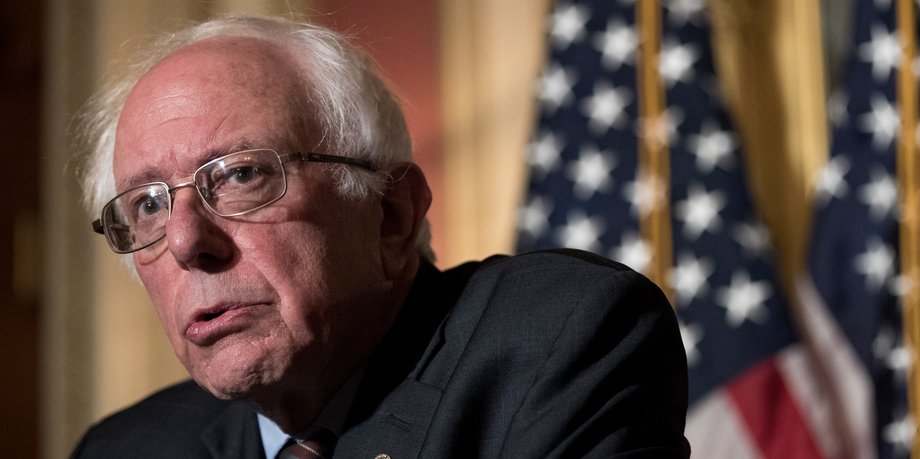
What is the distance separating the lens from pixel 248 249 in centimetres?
170

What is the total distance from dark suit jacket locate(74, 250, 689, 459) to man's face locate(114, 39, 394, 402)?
14cm

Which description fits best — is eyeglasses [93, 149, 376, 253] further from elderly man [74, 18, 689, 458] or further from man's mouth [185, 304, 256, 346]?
man's mouth [185, 304, 256, 346]

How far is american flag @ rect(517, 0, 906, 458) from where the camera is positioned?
3.49 m

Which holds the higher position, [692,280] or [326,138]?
[326,138]

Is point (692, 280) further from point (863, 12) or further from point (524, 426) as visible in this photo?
point (524, 426)

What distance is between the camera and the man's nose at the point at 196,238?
5.50ft

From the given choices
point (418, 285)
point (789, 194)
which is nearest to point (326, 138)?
point (418, 285)

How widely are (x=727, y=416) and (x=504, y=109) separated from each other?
163 centimetres

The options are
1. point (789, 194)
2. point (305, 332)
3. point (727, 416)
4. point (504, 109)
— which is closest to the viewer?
point (305, 332)

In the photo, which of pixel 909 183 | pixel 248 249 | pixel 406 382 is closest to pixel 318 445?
pixel 406 382

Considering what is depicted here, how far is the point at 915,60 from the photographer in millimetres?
3678

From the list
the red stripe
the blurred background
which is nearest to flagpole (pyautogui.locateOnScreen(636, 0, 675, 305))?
the blurred background

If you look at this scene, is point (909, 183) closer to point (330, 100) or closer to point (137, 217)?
point (330, 100)

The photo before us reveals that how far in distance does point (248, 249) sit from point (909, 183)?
271 centimetres
